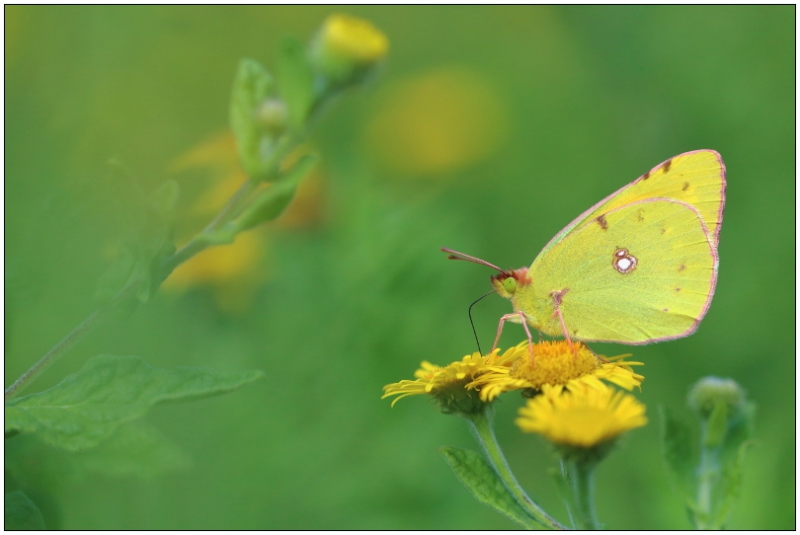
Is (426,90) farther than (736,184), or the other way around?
(426,90)

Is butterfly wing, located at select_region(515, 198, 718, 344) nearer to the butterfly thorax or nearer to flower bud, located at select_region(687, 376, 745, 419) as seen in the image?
the butterfly thorax

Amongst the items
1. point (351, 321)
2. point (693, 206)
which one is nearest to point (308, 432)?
point (351, 321)

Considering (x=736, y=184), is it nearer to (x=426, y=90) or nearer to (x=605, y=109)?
(x=605, y=109)

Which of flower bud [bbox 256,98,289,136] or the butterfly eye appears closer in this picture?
flower bud [bbox 256,98,289,136]

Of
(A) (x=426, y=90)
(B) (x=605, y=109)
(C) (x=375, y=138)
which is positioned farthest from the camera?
(A) (x=426, y=90)

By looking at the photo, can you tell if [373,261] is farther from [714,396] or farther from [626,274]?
[714,396]

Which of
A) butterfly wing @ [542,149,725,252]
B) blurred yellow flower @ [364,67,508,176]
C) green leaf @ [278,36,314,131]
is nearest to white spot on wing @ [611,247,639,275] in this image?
butterfly wing @ [542,149,725,252]

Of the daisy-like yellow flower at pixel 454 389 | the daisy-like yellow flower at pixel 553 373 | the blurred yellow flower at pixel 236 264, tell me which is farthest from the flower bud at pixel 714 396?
the blurred yellow flower at pixel 236 264

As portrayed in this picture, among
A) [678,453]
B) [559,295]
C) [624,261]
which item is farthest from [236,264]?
[678,453]
